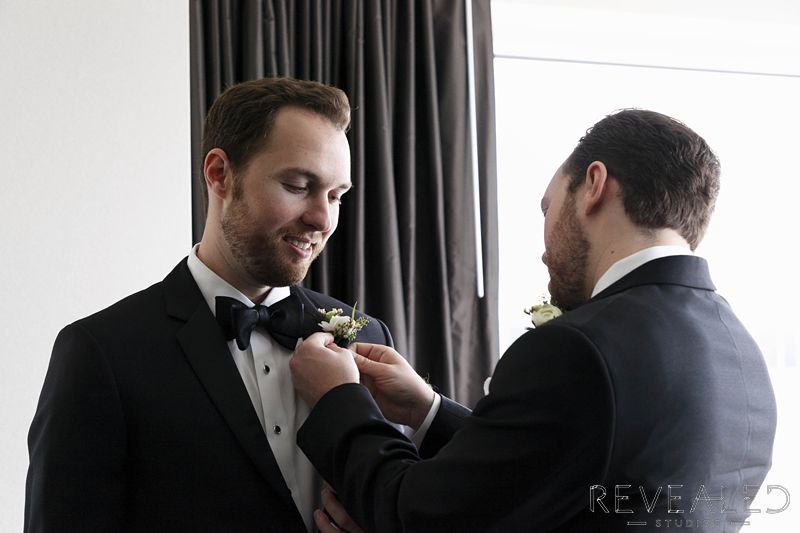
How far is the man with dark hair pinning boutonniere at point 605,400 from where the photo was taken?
1403 millimetres

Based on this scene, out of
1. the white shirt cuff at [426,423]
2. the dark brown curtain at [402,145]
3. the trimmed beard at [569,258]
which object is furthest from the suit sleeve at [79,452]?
the dark brown curtain at [402,145]

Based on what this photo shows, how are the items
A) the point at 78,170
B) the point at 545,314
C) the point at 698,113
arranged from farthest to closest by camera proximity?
the point at 698,113 → the point at 78,170 → the point at 545,314

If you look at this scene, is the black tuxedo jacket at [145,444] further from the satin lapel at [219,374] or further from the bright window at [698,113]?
the bright window at [698,113]

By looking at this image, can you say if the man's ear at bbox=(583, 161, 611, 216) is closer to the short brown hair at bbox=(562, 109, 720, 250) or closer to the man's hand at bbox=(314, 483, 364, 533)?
the short brown hair at bbox=(562, 109, 720, 250)

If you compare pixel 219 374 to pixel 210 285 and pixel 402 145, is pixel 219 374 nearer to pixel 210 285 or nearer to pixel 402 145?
pixel 210 285

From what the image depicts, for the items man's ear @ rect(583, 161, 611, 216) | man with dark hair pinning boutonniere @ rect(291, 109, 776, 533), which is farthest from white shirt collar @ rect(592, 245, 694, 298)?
man's ear @ rect(583, 161, 611, 216)

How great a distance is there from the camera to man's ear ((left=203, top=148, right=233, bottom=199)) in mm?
1829

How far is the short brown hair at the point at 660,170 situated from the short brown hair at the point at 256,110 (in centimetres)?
→ 55

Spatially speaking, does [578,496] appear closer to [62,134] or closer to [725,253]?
[62,134]

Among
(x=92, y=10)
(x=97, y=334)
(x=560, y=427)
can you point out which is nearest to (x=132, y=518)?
(x=97, y=334)

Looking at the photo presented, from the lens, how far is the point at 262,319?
1.76m

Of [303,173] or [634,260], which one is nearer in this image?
[634,260]

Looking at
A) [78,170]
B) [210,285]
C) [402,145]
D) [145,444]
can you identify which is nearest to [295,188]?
[210,285]

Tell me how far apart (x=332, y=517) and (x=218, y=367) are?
35 centimetres
